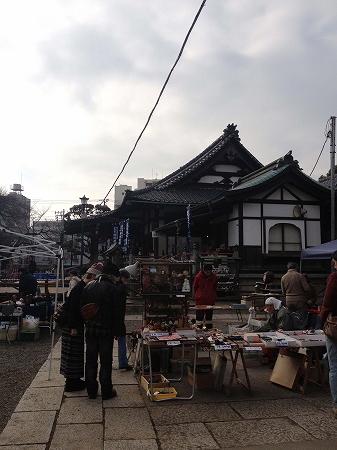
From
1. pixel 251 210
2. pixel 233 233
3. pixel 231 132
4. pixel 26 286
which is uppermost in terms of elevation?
pixel 231 132

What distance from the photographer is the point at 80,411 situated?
4.55m

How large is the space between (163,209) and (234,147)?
574 centimetres

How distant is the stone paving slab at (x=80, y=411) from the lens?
4.29 meters

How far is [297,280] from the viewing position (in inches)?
294

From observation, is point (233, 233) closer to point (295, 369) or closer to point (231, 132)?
point (231, 132)

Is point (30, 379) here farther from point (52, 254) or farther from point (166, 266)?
point (166, 266)

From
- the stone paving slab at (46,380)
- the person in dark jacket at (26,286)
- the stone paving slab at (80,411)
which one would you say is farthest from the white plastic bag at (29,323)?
the stone paving slab at (80,411)

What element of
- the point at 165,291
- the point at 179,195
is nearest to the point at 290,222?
the point at 179,195

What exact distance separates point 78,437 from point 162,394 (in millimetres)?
1341

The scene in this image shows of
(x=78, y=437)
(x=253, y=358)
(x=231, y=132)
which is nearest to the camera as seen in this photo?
(x=78, y=437)

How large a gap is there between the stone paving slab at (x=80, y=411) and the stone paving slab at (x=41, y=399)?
131mm

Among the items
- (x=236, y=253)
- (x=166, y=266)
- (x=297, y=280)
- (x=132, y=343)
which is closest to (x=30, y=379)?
(x=132, y=343)

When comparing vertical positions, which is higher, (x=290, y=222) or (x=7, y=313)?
(x=290, y=222)

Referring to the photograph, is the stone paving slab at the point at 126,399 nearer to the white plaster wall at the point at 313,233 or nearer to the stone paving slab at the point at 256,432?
the stone paving slab at the point at 256,432
